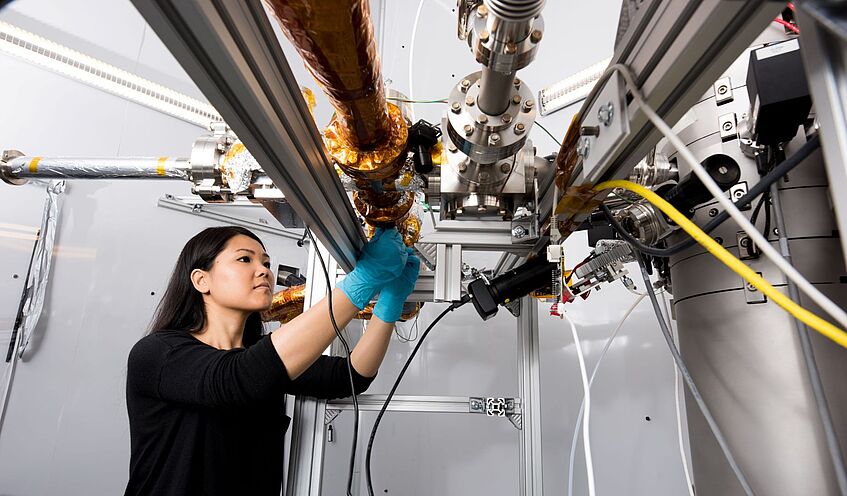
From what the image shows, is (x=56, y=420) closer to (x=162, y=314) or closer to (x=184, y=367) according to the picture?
(x=162, y=314)

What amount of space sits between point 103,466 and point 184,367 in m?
0.87

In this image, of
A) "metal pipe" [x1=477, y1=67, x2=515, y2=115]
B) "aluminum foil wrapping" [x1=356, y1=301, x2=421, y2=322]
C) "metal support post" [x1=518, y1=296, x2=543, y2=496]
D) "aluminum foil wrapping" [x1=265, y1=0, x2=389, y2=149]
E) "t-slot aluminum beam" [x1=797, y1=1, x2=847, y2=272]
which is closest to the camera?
"t-slot aluminum beam" [x1=797, y1=1, x2=847, y2=272]

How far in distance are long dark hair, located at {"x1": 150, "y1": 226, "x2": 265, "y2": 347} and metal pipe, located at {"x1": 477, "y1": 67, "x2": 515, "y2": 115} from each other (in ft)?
2.73

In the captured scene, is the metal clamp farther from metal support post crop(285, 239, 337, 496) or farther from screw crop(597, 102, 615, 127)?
screw crop(597, 102, 615, 127)

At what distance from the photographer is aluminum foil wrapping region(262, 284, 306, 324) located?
1.31 m

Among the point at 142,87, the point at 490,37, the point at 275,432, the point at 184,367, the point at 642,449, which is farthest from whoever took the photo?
the point at 642,449

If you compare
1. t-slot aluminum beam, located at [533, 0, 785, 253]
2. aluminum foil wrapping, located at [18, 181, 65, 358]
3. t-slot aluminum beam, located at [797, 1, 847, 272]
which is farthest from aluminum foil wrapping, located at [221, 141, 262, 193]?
aluminum foil wrapping, located at [18, 181, 65, 358]

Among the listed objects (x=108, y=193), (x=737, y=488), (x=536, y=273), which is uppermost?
(x=108, y=193)

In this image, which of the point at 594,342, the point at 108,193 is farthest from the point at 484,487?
the point at 108,193

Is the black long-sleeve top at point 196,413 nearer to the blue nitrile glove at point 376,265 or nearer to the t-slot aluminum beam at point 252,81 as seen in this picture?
the blue nitrile glove at point 376,265

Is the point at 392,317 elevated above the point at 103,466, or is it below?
above

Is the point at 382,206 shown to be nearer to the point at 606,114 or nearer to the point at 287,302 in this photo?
the point at 606,114

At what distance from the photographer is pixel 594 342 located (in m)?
1.47

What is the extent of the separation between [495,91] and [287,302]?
105 centimetres
